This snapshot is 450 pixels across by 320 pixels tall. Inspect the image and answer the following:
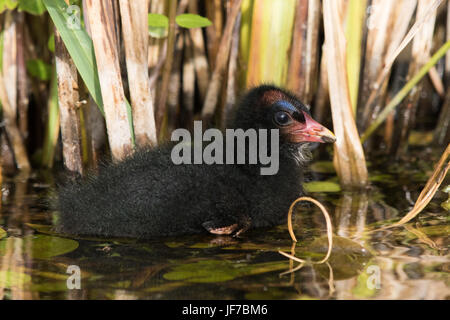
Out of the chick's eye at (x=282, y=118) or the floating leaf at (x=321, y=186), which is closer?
the chick's eye at (x=282, y=118)

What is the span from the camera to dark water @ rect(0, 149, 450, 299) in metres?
2.80

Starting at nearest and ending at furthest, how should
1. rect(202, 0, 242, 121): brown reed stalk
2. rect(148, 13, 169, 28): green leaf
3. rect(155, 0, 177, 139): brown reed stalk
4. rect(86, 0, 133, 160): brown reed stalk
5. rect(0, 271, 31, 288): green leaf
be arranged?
1. rect(0, 271, 31, 288): green leaf
2. rect(86, 0, 133, 160): brown reed stalk
3. rect(148, 13, 169, 28): green leaf
4. rect(155, 0, 177, 139): brown reed stalk
5. rect(202, 0, 242, 121): brown reed stalk

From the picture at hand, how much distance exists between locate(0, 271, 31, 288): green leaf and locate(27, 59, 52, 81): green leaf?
7.82 feet

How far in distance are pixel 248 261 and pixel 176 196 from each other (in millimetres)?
595

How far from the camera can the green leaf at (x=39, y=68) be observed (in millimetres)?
5086

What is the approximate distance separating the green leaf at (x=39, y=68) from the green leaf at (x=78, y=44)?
4.28ft

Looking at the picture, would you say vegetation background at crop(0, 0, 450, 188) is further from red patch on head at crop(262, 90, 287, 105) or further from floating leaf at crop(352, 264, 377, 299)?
floating leaf at crop(352, 264, 377, 299)

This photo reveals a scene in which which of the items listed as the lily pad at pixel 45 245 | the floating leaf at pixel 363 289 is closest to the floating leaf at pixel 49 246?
the lily pad at pixel 45 245

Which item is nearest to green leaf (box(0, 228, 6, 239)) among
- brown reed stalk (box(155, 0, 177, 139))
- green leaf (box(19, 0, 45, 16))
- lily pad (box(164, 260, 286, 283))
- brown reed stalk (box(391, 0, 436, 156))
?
lily pad (box(164, 260, 286, 283))

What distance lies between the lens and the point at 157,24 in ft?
13.9

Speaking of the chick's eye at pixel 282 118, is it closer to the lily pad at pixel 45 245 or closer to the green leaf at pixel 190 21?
the green leaf at pixel 190 21
